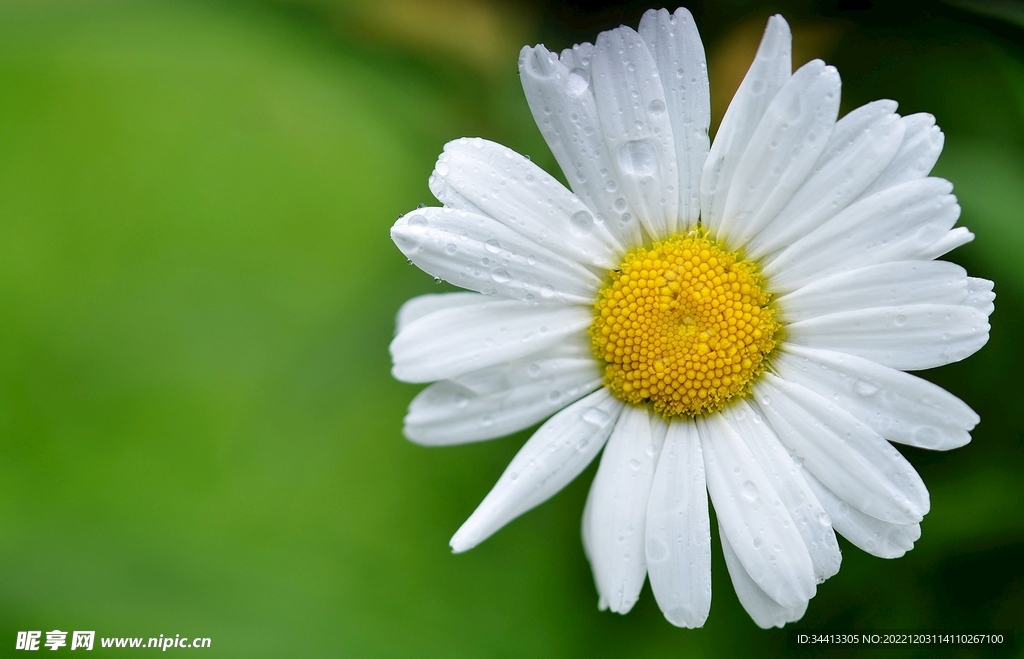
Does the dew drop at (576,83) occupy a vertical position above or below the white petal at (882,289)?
above

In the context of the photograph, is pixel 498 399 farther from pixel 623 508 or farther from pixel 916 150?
pixel 916 150

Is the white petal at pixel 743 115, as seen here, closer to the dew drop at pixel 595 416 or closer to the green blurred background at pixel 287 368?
the dew drop at pixel 595 416

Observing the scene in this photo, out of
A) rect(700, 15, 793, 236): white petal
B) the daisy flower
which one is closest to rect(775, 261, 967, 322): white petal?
the daisy flower

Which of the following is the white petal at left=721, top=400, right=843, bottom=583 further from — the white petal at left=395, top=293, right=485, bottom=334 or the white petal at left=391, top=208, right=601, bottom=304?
the white petal at left=395, top=293, right=485, bottom=334

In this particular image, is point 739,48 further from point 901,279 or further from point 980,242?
point 901,279

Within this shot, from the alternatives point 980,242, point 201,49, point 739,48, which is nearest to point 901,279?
point 980,242

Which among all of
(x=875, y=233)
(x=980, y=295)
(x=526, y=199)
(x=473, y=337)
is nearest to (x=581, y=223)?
(x=526, y=199)

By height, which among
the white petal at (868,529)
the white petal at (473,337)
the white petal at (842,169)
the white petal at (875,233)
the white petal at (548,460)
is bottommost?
the white petal at (868,529)

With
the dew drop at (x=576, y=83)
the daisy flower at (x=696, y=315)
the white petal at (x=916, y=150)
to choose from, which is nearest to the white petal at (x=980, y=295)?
the daisy flower at (x=696, y=315)
